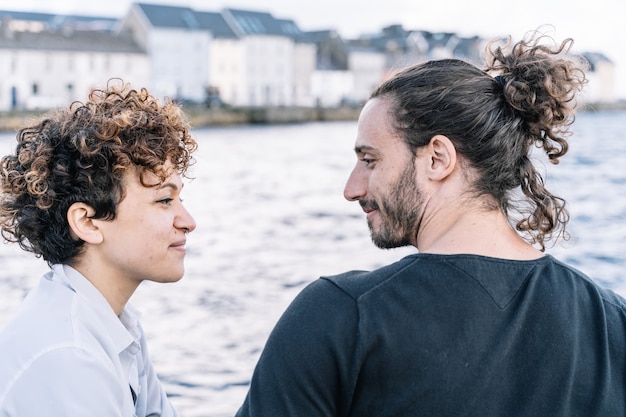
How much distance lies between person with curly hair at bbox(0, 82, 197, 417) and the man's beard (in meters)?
0.79

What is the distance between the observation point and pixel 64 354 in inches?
87.4

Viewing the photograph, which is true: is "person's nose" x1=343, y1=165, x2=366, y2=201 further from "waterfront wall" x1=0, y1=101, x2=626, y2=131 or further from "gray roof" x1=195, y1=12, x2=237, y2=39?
"gray roof" x1=195, y1=12, x2=237, y2=39

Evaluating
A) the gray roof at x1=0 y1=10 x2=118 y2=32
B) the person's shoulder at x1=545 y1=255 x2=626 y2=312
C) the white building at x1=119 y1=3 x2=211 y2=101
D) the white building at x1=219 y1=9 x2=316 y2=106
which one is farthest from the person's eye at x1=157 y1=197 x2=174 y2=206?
the gray roof at x1=0 y1=10 x2=118 y2=32

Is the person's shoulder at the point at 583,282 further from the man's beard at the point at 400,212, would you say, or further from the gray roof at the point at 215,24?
the gray roof at the point at 215,24

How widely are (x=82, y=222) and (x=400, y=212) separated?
1.01 meters

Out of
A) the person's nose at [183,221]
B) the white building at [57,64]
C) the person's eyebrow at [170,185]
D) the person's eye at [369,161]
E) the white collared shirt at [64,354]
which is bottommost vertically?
the white building at [57,64]

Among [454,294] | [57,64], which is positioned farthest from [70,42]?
[454,294]

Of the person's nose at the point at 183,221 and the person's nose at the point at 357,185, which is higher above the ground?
the person's nose at the point at 357,185

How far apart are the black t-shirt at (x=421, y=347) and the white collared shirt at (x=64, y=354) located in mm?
567

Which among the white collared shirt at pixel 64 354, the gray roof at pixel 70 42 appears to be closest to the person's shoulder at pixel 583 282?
the white collared shirt at pixel 64 354

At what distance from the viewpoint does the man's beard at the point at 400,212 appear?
81.7 inches

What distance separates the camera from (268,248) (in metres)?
17.4

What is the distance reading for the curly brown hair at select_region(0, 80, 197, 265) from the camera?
2.54 m

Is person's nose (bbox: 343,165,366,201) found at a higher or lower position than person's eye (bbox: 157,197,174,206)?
higher
